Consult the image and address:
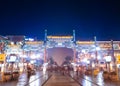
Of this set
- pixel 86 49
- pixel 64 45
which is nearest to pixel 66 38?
pixel 64 45

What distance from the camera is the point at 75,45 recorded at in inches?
4449

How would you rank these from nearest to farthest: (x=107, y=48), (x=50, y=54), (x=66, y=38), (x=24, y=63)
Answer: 1. (x=24, y=63)
2. (x=107, y=48)
3. (x=66, y=38)
4. (x=50, y=54)

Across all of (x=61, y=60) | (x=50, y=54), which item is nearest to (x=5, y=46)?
(x=50, y=54)

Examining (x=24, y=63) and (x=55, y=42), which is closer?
(x=24, y=63)

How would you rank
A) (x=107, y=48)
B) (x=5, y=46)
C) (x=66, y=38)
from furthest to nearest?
(x=66, y=38) < (x=107, y=48) < (x=5, y=46)

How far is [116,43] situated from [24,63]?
54828 mm

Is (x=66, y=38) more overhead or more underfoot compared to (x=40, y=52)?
more overhead

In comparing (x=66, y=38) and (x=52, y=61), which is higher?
(x=66, y=38)

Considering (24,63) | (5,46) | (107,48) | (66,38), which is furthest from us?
(66,38)

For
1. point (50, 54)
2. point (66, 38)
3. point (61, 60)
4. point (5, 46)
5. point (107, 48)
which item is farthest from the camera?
point (61, 60)

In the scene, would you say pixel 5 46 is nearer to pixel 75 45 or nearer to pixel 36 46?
pixel 36 46

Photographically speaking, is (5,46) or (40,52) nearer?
(5,46)

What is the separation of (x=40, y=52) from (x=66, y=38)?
1570cm

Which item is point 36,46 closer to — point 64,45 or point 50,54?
point 64,45
